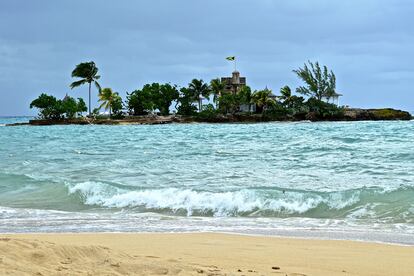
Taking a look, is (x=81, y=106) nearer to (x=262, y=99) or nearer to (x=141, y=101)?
(x=141, y=101)

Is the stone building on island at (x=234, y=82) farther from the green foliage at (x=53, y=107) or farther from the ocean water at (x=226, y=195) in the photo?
the ocean water at (x=226, y=195)

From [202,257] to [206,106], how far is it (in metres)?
98.6

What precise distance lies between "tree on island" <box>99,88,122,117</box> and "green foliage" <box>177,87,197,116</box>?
1171 cm

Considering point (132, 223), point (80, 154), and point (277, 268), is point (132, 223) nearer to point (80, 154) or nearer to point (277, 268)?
point (277, 268)

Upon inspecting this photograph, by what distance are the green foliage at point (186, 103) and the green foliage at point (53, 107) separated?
827 inches

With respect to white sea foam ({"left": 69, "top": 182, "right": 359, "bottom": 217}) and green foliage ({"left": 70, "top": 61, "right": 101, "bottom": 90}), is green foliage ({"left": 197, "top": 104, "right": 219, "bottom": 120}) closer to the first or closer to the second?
green foliage ({"left": 70, "top": 61, "right": 101, "bottom": 90})

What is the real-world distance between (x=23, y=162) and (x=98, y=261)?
1691 cm

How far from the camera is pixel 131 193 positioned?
12148 millimetres

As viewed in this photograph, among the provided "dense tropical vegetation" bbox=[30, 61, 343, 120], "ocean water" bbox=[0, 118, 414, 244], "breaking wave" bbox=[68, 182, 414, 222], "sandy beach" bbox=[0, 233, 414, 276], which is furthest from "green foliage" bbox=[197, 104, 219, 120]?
"sandy beach" bbox=[0, 233, 414, 276]

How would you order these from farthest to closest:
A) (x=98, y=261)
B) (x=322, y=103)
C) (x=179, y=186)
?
1. (x=322, y=103)
2. (x=179, y=186)
3. (x=98, y=261)

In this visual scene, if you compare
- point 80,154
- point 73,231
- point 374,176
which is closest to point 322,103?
point 80,154

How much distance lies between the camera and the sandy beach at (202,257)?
462cm

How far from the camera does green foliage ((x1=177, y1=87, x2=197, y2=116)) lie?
342ft

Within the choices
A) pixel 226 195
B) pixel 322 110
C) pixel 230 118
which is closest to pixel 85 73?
pixel 230 118
